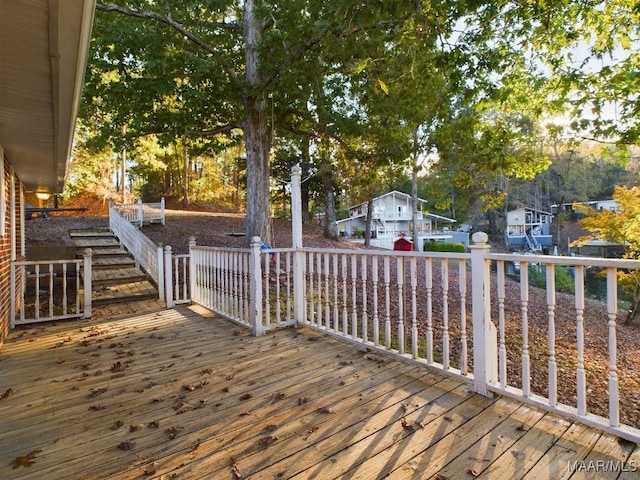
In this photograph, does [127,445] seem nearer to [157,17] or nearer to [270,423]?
[270,423]

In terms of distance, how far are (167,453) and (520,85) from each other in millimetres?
8483

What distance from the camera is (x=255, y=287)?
4.05m

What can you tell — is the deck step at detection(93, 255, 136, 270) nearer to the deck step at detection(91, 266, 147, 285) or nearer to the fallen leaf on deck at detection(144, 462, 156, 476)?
the deck step at detection(91, 266, 147, 285)

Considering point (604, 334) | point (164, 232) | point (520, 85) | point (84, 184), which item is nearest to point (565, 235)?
point (604, 334)

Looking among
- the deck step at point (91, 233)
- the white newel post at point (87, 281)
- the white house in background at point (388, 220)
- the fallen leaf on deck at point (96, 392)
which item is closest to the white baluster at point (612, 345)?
the fallen leaf on deck at point (96, 392)

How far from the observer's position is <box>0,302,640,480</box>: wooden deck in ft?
5.82

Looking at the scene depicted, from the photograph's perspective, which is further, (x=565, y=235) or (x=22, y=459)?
(x=565, y=235)

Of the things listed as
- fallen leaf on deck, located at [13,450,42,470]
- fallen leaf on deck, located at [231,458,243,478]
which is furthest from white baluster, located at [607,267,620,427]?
fallen leaf on deck, located at [13,450,42,470]

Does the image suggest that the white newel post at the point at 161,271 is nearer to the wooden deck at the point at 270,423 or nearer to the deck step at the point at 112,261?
the deck step at the point at 112,261

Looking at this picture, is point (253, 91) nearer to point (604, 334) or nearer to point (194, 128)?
point (194, 128)

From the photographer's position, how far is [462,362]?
268 centimetres

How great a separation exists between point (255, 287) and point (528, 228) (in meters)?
39.7

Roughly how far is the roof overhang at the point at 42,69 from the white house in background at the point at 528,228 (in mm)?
36452

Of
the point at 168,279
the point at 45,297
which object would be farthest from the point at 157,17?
the point at 45,297
